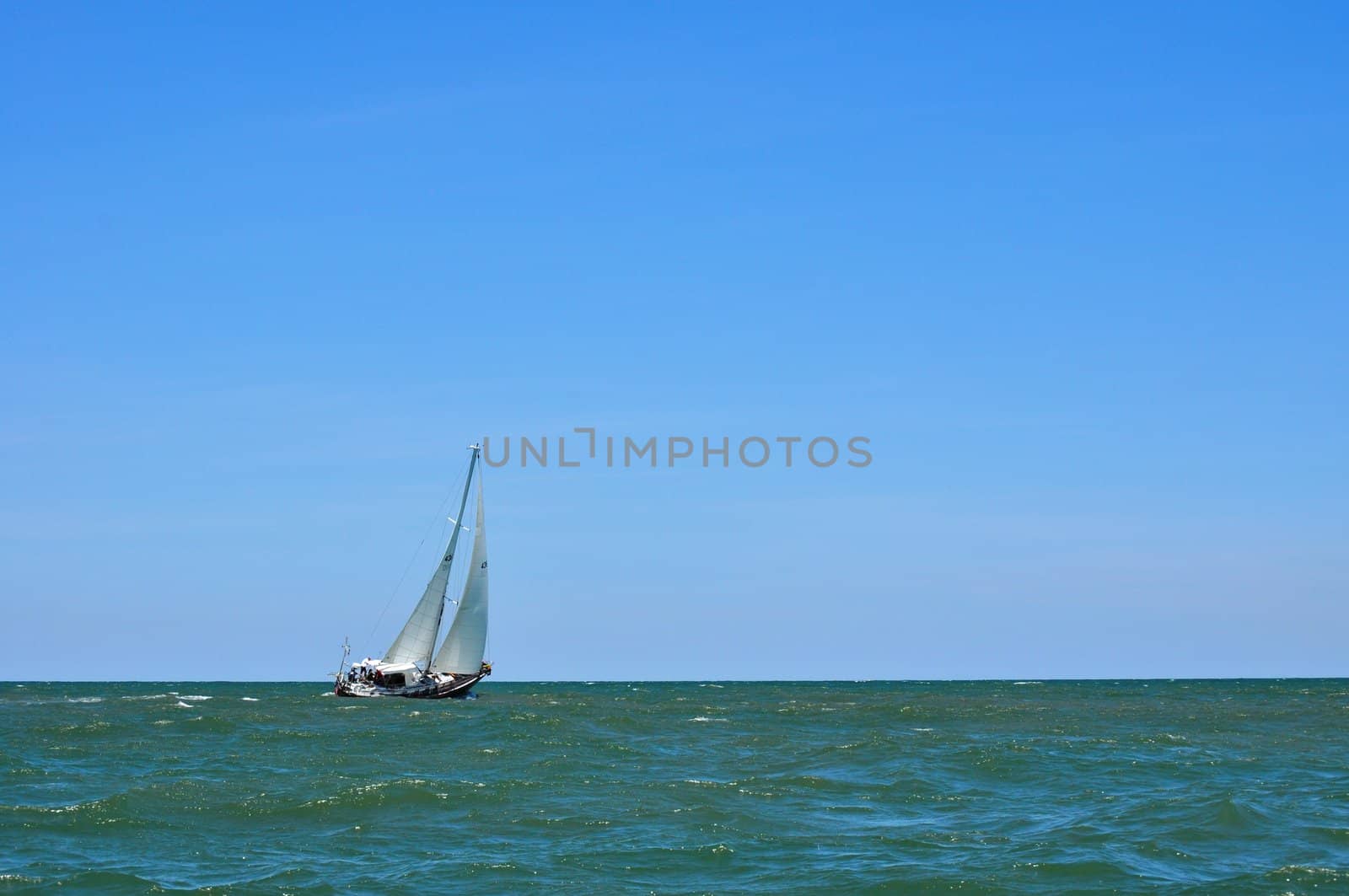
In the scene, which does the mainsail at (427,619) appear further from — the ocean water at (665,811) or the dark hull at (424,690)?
the ocean water at (665,811)

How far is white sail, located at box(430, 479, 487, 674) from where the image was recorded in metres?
75.2

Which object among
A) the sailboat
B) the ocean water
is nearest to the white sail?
the sailboat

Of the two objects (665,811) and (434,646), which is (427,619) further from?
(665,811)

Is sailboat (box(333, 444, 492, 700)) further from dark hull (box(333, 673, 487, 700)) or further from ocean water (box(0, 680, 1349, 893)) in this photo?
ocean water (box(0, 680, 1349, 893))

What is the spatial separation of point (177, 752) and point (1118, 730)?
33.7 meters

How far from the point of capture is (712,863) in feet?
71.2

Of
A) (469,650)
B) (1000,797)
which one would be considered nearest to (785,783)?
(1000,797)

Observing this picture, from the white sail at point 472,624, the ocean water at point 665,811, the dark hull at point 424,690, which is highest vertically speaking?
the white sail at point 472,624

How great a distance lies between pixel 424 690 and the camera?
75688mm

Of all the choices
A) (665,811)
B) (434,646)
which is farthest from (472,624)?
(665,811)

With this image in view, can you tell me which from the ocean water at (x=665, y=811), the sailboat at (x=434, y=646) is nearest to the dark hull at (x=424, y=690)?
the sailboat at (x=434, y=646)

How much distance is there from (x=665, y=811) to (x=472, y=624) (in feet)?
169

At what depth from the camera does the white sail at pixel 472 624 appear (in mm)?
75250

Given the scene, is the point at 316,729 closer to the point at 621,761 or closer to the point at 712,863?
the point at 621,761
